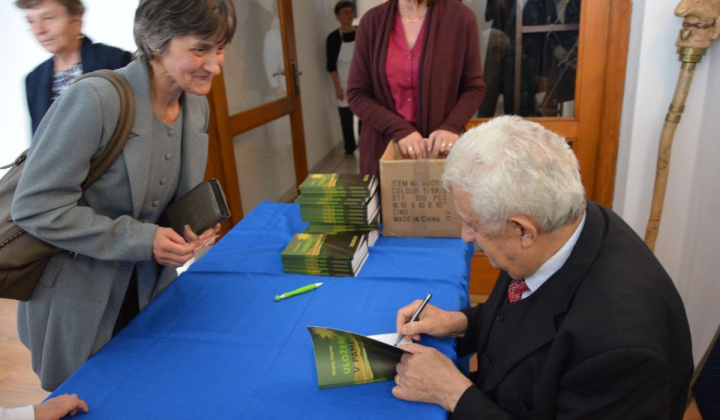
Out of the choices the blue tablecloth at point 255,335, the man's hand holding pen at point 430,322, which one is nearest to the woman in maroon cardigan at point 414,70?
the blue tablecloth at point 255,335

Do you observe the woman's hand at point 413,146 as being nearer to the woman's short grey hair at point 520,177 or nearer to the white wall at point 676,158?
the woman's short grey hair at point 520,177

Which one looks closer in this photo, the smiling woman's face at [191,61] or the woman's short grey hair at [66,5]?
the smiling woman's face at [191,61]

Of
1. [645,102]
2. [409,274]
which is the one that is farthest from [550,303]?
[645,102]

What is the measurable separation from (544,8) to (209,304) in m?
2.35

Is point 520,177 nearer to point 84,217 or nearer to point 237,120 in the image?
point 84,217

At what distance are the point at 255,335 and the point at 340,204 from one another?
53 centimetres

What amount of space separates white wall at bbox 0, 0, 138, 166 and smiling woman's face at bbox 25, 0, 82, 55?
992 mm

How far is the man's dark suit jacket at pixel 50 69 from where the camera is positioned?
A: 211cm

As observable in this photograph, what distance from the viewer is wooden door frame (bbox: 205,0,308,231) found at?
3131 millimetres

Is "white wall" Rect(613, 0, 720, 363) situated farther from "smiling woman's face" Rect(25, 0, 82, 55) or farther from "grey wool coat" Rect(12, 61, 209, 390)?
"smiling woman's face" Rect(25, 0, 82, 55)

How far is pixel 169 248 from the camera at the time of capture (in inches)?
49.2

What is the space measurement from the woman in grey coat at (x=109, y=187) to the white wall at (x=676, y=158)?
2017 millimetres

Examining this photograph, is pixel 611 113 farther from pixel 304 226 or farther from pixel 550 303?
pixel 550 303

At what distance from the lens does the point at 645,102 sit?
251cm
